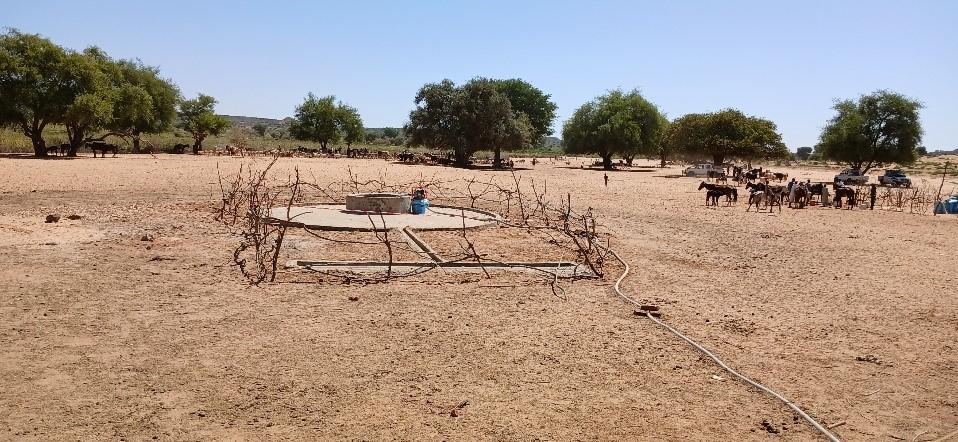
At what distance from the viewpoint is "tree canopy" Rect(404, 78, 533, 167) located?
51125mm

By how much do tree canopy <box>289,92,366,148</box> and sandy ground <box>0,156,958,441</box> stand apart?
5674 centimetres

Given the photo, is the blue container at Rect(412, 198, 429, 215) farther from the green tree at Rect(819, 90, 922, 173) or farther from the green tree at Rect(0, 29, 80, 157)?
the green tree at Rect(819, 90, 922, 173)

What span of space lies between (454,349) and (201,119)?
53.1 metres

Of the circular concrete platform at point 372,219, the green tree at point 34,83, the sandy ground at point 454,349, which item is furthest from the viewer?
the green tree at point 34,83

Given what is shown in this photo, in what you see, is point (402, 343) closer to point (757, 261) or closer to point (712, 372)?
point (712, 372)

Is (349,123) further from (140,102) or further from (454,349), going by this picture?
(454,349)

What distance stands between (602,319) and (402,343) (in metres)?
2.60

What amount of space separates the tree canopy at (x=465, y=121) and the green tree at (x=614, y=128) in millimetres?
8891

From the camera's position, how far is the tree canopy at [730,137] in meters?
50.4

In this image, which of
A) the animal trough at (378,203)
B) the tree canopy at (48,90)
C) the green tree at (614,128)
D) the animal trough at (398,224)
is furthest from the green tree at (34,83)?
the green tree at (614,128)

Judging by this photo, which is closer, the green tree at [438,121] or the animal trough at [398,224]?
the animal trough at [398,224]

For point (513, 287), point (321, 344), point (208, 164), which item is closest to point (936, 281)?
point (513, 287)

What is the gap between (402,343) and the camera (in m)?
6.99

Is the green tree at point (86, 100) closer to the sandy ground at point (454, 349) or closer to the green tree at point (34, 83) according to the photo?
the green tree at point (34, 83)
